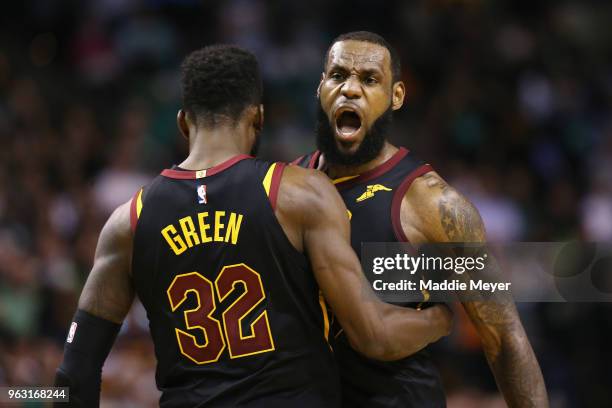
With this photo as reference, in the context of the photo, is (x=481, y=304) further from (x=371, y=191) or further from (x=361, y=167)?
(x=361, y=167)

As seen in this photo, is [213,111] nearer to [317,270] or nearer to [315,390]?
[317,270]

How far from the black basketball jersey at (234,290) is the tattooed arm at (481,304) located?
0.62 meters

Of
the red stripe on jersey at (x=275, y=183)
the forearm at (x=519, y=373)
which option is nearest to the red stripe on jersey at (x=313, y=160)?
the red stripe on jersey at (x=275, y=183)

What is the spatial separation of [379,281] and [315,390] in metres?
0.58

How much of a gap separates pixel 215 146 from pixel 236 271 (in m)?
0.48

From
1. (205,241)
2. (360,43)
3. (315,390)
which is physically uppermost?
(360,43)

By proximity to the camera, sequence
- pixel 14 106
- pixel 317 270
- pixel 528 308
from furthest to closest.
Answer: pixel 14 106
pixel 528 308
pixel 317 270

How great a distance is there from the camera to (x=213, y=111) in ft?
12.1

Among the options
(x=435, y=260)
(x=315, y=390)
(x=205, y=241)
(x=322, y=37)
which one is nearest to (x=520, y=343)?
(x=435, y=260)

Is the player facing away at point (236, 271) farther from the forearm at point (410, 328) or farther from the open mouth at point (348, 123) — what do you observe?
the open mouth at point (348, 123)

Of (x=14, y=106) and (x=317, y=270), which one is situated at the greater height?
(x=14, y=106)

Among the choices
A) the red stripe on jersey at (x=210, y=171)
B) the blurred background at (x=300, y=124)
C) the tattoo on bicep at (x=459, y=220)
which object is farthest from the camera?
the blurred background at (x=300, y=124)

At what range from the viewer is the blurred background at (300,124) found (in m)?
7.16

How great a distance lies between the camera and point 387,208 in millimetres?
4062
